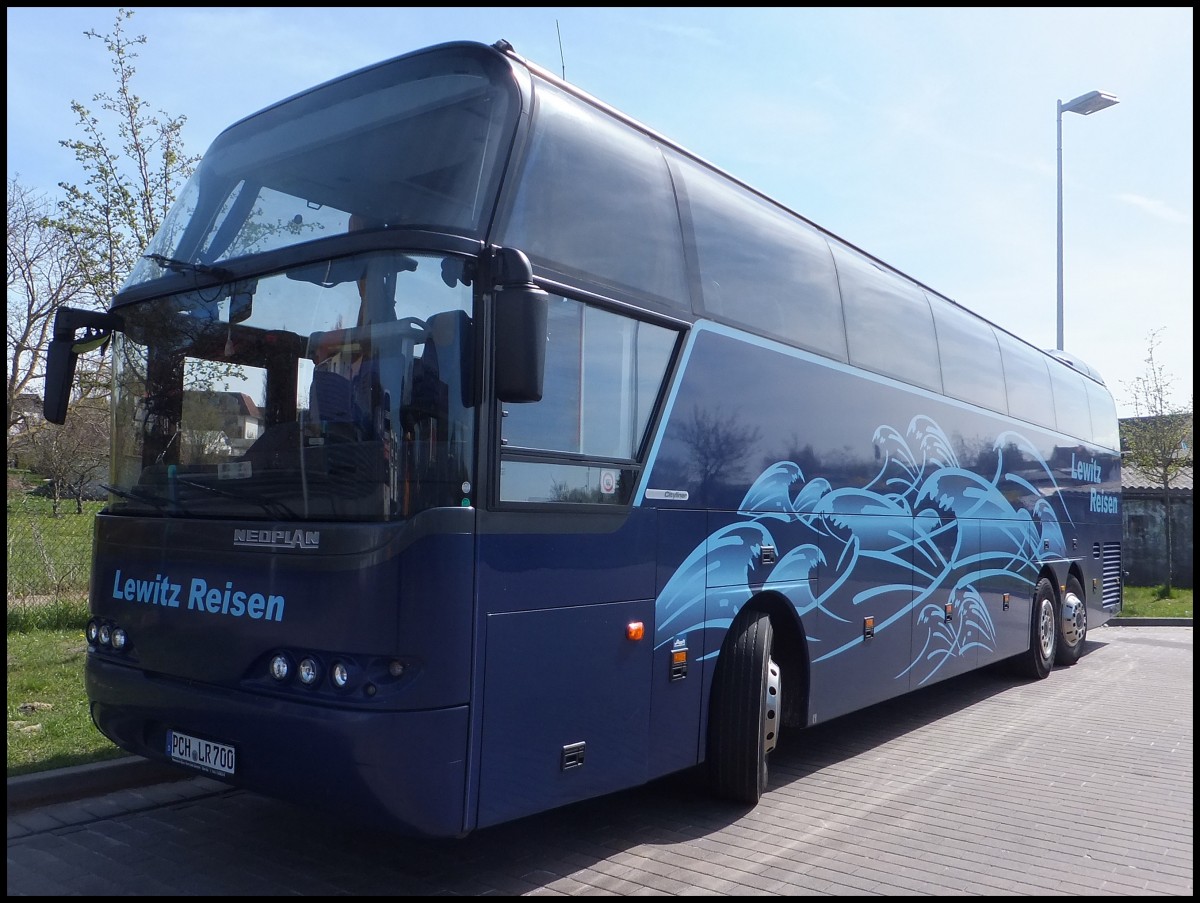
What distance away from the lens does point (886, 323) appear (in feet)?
28.1

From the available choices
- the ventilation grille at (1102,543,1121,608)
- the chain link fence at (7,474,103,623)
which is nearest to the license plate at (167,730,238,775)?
the chain link fence at (7,474,103,623)

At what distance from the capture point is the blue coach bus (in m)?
4.41

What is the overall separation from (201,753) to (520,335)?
97.5 inches

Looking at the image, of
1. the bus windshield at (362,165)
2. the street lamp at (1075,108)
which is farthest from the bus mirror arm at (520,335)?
the street lamp at (1075,108)

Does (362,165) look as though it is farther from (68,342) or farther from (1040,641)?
(1040,641)

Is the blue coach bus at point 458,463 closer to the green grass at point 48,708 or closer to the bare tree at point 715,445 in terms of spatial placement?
the bare tree at point 715,445

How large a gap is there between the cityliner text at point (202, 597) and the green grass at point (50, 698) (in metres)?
1.67

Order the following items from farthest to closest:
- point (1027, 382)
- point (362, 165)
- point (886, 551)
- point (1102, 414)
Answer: point (1102, 414), point (1027, 382), point (886, 551), point (362, 165)

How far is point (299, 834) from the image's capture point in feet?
18.3

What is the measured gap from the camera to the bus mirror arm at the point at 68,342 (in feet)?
18.6

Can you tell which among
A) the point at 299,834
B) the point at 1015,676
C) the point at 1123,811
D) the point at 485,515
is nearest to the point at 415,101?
the point at 485,515

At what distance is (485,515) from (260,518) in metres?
1.08

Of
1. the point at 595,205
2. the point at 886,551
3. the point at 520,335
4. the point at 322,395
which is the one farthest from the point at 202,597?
the point at 886,551

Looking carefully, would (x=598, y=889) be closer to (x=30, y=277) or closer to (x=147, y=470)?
(x=147, y=470)
